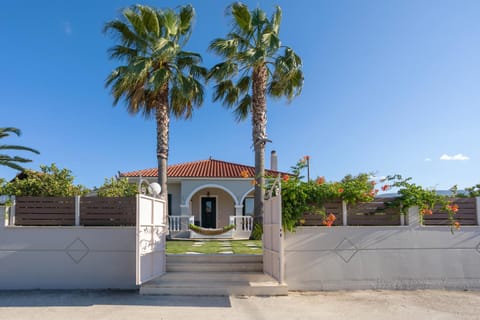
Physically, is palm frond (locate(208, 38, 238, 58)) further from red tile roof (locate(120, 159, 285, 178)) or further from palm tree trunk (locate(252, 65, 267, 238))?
red tile roof (locate(120, 159, 285, 178))

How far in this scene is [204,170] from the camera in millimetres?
19453

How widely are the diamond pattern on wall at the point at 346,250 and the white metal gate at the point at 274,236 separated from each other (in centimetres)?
138

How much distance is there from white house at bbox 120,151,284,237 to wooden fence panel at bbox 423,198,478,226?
31.0ft

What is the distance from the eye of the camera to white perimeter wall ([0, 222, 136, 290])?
7289 millimetres

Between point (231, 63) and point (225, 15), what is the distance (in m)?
1.65

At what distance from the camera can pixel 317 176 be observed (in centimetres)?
771

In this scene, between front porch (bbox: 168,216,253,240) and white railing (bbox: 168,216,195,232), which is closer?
front porch (bbox: 168,216,253,240)

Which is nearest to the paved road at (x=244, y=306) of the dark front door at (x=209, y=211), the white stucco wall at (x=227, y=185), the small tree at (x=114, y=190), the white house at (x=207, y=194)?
the small tree at (x=114, y=190)

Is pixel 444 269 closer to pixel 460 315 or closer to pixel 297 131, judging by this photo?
pixel 460 315

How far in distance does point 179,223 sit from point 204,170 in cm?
387

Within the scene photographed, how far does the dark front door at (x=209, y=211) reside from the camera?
64.4 ft

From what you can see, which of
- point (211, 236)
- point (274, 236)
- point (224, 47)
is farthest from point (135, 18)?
point (211, 236)

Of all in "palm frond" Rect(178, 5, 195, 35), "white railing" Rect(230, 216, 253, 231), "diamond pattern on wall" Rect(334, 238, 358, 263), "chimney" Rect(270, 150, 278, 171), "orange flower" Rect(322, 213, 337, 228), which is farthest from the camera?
"chimney" Rect(270, 150, 278, 171)

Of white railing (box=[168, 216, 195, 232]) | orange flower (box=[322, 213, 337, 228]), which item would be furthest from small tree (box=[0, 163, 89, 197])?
white railing (box=[168, 216, 195, 232])
